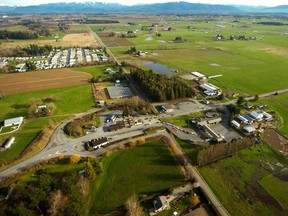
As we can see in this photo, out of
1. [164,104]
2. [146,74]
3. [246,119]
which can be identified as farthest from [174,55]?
[246,119]

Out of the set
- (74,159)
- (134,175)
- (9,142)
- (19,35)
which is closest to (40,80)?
(9,142)

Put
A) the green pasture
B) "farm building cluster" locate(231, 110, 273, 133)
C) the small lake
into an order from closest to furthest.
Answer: "farm building cluster" locate(231, 110, 273, 133), the green pasture, the small lake

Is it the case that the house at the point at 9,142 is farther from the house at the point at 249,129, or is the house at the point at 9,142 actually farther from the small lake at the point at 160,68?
the small lake at the point at 160,68

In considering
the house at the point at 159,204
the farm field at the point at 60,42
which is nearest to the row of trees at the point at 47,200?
the house at the point at 159,204

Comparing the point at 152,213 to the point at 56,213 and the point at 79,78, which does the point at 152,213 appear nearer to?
the point at 56,213

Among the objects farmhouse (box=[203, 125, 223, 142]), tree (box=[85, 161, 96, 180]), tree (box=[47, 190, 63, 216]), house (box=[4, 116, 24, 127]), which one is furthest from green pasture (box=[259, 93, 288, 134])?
house (box=[4, 116, 24, 127])

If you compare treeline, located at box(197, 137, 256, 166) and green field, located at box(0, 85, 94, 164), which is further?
green field, located at box(0, 85, 94, 164)

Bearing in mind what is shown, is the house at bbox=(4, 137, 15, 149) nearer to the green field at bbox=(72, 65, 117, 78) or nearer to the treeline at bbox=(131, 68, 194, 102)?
the treeline at bbox=(131, 68, 194, 102)

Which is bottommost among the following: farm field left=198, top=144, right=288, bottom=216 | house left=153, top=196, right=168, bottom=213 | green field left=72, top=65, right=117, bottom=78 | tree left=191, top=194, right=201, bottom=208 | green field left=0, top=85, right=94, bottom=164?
green field left=72, top=65, right=117, bottom=78

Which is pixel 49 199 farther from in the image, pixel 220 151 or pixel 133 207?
pixel 220 151
